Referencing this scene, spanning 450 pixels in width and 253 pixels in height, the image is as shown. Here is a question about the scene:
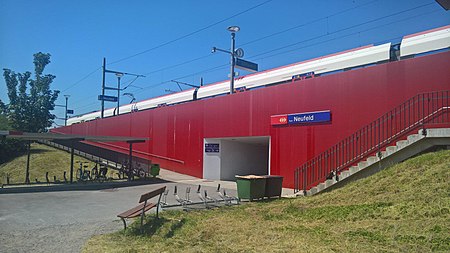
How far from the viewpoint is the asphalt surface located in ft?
20.6

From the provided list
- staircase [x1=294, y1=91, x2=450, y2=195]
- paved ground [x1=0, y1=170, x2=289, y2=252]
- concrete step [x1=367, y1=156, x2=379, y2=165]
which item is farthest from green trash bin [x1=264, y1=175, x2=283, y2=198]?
paved ground [x1=0, y1=170, x2=289, y2=252]

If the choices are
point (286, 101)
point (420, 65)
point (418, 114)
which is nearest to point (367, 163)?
point (418, 114)

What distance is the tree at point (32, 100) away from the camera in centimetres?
3578

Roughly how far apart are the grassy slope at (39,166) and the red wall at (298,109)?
7221 mm

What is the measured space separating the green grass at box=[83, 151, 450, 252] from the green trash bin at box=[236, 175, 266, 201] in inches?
78.0

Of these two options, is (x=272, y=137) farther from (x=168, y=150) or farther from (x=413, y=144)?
(x=168, y=150)

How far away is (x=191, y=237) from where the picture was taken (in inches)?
253

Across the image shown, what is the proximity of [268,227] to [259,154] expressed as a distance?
17.0 metres

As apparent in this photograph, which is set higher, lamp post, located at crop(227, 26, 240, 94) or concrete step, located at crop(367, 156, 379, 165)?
lamp post, located at crop(227, 26, 240, 94)

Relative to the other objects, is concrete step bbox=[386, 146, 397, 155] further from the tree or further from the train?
the tree

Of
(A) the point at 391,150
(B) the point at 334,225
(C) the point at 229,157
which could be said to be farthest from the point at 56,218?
(C) the point at 229,157

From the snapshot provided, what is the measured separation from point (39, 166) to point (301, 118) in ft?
62.0

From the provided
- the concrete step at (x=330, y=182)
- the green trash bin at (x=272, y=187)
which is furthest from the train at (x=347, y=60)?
the green trash bin at (x=272, y=187)

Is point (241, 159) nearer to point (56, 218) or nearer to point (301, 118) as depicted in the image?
point (301, 118)
